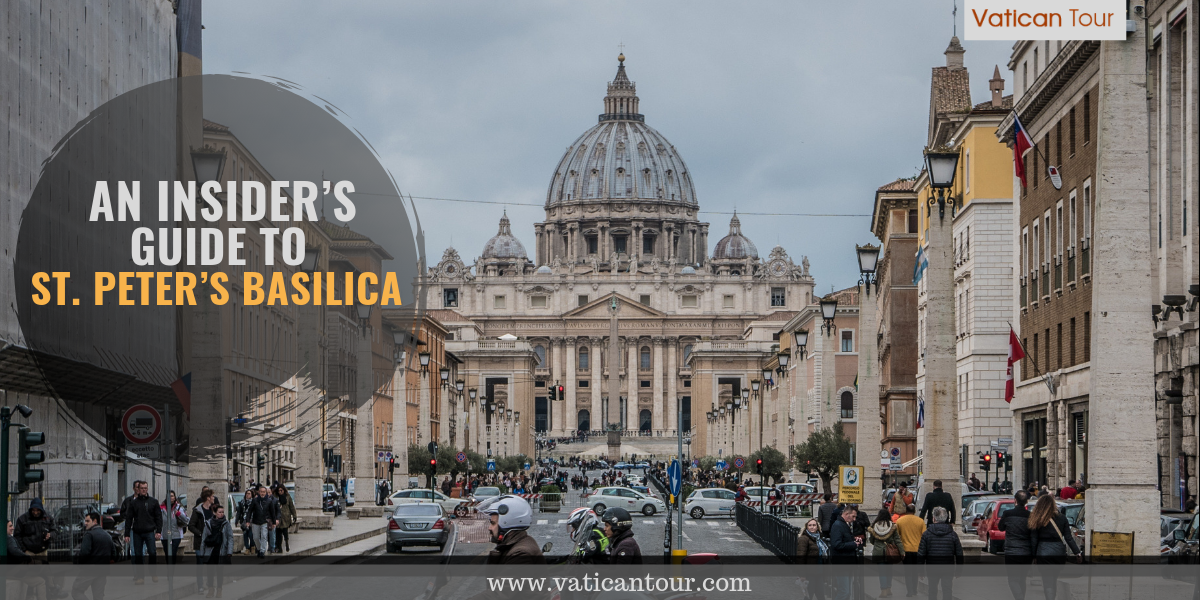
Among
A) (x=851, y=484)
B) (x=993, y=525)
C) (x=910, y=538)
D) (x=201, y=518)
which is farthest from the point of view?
(x=851, y=484)

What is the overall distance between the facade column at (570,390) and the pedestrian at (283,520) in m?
165

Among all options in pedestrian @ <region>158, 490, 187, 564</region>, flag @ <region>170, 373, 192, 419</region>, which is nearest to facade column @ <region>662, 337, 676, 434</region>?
pedestrian @ <region>158, 490, 187, 564</region>

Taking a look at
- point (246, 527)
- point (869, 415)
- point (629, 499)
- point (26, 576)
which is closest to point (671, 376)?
point (629, 499)

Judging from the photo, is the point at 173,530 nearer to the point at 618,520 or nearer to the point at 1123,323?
the point at 618,520

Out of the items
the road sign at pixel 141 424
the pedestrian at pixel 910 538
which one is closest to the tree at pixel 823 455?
the pedestrian at pixel 910 538

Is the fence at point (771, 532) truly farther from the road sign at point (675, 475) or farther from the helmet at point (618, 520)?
the helmet at point (618, 520)

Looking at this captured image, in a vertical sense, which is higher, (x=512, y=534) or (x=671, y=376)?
(x=671, y=376)

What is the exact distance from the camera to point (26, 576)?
55.4 ft

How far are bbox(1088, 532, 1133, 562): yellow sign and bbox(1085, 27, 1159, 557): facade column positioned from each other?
65 millimetres

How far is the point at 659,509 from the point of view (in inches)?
2233

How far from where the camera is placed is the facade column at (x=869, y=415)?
29453mm

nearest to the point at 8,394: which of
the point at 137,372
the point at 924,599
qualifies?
the point at 137,372

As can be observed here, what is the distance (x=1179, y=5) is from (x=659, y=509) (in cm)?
3063

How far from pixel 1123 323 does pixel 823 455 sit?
41283 millimetres
